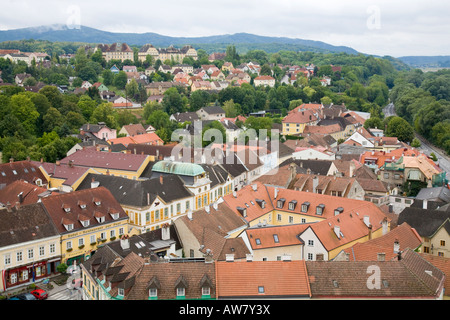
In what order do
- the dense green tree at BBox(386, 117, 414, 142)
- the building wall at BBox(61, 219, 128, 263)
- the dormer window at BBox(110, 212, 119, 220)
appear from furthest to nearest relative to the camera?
1. the dense green tree at BBox(386, 117, 414, 142)
2. the dormer window at BBox(110, 212, 119, 220)
3. the building wall at BBox(61, 219, 128, 263)

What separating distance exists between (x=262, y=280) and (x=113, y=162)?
2339cm

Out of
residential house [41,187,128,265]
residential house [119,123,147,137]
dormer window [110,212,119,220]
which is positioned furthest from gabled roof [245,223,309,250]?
residential house [119,123,147,137]

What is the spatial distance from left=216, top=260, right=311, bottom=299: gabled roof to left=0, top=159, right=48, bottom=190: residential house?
788 inches

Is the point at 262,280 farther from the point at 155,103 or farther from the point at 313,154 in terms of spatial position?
the point at 155,103

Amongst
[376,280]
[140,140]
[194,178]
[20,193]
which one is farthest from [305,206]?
[140,140]

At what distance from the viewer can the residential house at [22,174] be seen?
29.5m

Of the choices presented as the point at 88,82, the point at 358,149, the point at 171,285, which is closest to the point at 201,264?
the point at 171,285

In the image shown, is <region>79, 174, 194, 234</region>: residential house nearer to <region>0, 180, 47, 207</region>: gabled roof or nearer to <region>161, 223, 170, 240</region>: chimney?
<region>0, 180, 47, 207</region>: gabled roof

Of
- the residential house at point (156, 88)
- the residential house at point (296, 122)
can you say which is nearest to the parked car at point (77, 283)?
the residential house at point (296, 122)

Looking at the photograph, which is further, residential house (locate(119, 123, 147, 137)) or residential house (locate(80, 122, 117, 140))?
residential house (locate(119, 123, 147, 137))

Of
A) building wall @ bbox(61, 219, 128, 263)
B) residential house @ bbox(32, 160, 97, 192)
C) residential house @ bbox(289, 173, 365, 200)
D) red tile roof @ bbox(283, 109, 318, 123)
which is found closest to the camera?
building wall @ bbox(61, 219, 128, 263)

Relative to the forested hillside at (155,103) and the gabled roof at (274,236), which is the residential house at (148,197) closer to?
the gabled roof at (274,236)

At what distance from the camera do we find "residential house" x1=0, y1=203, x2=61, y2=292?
19.0 m

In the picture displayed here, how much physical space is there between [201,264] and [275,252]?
634 cm
